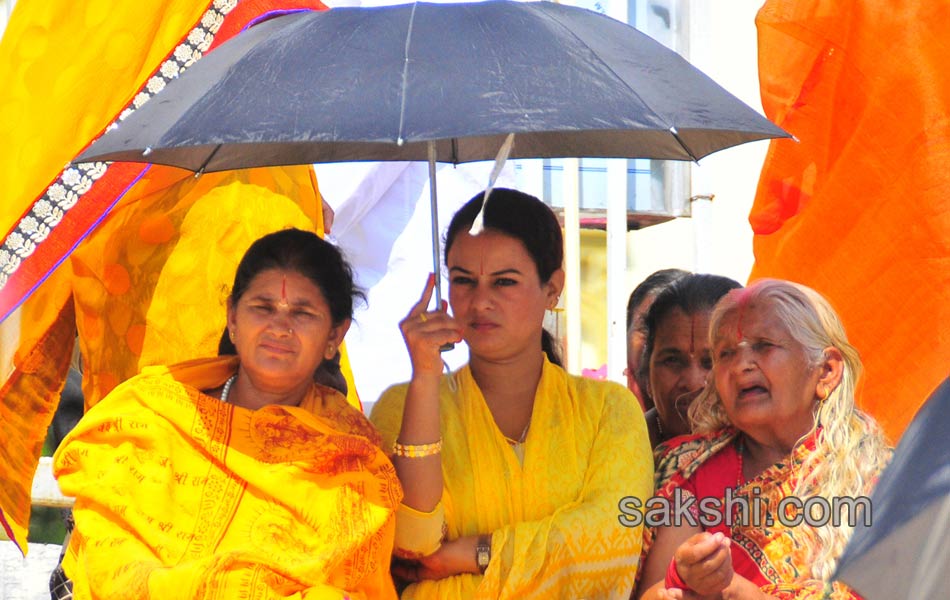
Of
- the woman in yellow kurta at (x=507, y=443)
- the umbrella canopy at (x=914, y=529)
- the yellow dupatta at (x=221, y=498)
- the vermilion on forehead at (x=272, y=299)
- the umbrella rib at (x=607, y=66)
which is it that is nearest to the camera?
the umbrella canopy at (x=914, y=529)

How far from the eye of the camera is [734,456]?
10.2 feet

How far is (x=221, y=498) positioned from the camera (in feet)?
9.50

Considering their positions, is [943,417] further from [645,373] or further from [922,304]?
[645,373]

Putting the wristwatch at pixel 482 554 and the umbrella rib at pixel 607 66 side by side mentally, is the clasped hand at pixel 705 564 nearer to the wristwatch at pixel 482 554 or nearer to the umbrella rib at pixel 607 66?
the wristwatch at pixel 482 554

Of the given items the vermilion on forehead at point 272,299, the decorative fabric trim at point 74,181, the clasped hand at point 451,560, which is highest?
the decorative fabric trim at point 74,181

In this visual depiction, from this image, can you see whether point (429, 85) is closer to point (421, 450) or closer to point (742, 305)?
point (421, 450)

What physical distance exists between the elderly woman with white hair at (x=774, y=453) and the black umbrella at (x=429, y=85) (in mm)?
535

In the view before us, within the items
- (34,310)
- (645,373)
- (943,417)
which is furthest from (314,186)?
(943,417)

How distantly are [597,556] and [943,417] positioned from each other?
154 centimetres

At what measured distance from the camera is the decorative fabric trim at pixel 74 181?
11.3 ft

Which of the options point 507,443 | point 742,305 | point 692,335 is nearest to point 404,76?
point 507,443

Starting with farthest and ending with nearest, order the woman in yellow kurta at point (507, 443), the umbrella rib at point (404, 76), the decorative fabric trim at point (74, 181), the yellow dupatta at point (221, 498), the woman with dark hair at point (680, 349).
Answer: the woman with dark hair at point (680, 349) < the decorative fabric trim at point (74, 181) < the woman in yellow kurta at point (507, 443) < the yellow dupatta at point (221, 498) < the umbrella rib at point (404, 76)

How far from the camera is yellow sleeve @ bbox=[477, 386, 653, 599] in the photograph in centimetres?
286

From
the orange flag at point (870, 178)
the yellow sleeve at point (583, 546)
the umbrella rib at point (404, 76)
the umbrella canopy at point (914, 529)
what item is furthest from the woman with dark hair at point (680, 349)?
the umbrella canopy at point (914, 529)
